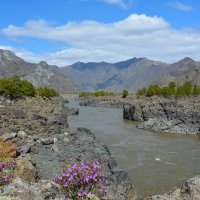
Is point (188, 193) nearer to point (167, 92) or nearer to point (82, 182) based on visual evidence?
point (82, 182)

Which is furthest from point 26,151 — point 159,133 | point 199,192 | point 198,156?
point 159,133

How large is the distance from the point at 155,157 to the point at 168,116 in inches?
1752

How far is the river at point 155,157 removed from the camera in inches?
1407

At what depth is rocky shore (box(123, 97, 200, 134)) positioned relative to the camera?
3130 inches

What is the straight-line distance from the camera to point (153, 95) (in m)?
180

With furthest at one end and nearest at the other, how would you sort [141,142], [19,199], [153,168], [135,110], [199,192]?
[135,110], [141,142], [153,168], [199,192], [19,199]

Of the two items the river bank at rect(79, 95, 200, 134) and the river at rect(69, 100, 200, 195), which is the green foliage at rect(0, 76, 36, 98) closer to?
the river bank at rect(79, 95, 200, 134)

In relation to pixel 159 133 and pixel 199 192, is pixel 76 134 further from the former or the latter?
pixel 159 133

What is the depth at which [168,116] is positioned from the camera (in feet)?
297

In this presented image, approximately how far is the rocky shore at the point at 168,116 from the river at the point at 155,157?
21.6ft

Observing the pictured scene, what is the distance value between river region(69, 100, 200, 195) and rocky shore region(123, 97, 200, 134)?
6.57 metres

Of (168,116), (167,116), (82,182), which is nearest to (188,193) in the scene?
(82,182)

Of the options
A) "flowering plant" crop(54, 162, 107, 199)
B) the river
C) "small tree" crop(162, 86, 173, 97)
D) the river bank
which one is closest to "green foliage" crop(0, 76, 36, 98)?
the river bank

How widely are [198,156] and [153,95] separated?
131 metres
